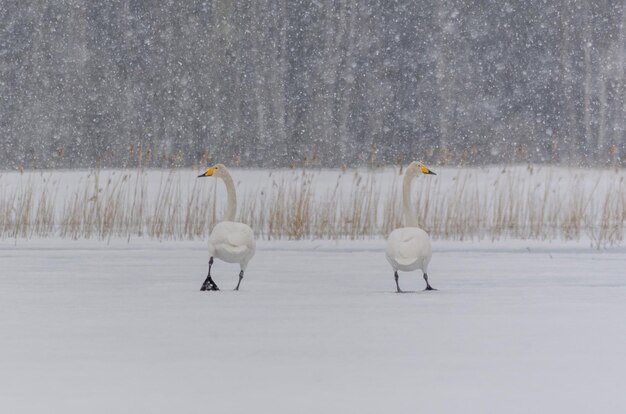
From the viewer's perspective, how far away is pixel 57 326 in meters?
4.12

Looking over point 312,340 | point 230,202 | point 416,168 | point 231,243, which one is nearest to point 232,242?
point 231,243

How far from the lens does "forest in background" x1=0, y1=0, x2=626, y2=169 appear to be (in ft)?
57.6

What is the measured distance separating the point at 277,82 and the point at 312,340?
14.1 metres

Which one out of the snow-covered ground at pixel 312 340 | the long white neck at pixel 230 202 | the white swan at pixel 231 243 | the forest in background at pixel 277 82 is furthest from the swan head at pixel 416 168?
the forest in background at pixel 277 82

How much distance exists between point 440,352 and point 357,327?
2.11 feet

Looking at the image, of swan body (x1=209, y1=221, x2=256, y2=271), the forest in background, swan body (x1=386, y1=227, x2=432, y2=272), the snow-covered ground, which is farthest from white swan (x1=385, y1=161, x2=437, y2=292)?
the forest in background

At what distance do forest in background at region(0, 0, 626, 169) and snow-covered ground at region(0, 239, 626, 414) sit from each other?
10.9m

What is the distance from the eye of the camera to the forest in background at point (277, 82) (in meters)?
17.5

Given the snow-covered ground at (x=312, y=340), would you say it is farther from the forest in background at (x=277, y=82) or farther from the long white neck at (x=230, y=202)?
the forest in background at (x=277, y=82)

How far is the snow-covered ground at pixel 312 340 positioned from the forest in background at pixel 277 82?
10.9m

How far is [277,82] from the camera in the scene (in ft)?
57.9

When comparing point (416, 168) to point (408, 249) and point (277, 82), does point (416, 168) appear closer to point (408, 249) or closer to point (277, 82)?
point (408, 249)

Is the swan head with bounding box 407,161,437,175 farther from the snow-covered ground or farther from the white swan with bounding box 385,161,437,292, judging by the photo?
the white swan with bounding box 385,161,437,292

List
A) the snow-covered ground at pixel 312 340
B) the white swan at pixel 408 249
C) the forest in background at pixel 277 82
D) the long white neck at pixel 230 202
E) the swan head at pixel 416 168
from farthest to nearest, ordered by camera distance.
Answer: the forest in background at pixel 277 82 < the swan head at pixel 416 168 < the long white neck at pixel 230 202 < the white swan at pixel 408 249 < the snow-covered ground at pixel 312 340
